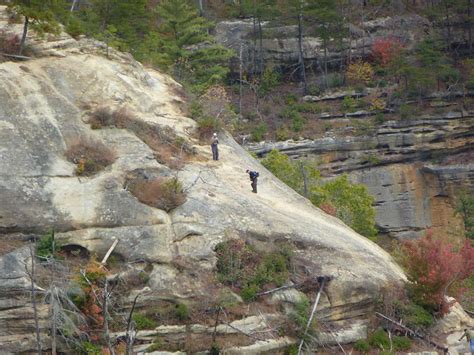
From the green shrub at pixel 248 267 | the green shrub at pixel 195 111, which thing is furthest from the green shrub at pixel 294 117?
the green shrub at pixel 248 267

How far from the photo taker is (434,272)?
2691cm

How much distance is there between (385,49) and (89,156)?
40.0m

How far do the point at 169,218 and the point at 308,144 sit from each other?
96.3ft

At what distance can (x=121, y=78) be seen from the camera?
106 ft

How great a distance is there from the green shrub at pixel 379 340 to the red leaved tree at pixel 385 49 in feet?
125

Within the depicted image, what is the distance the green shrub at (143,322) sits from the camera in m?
22.9

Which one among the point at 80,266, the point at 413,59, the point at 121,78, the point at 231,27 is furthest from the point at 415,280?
the point at 231,27

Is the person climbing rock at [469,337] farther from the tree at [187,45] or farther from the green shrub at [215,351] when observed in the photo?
the tree at [187,45]

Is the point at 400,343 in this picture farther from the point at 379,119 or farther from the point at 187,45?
the point at 187,45

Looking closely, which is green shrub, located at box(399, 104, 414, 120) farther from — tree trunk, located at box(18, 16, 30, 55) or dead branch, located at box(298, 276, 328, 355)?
dead branch, located at box(298, 276, 328, 355)

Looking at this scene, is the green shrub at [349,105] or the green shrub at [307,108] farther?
the green shrub at [307,108]

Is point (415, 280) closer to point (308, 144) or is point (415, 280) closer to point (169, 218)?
point (169, 218)

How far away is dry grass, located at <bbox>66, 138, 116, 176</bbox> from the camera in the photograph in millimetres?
26875

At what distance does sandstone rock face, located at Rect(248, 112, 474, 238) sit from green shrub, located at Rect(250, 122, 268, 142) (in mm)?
910
